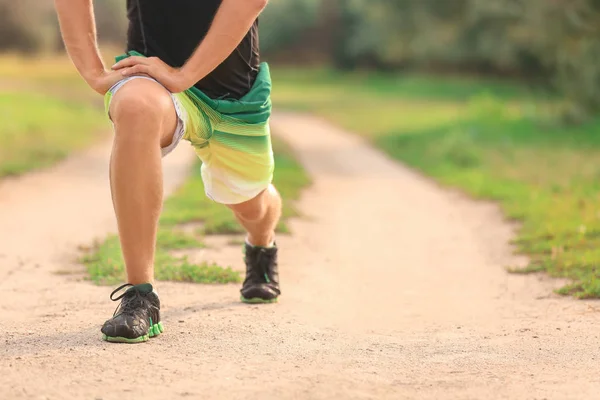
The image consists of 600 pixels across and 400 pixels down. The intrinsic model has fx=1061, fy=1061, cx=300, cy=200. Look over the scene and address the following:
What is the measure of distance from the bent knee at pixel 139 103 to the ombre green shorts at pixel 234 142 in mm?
327

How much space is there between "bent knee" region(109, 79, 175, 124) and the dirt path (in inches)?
35.0

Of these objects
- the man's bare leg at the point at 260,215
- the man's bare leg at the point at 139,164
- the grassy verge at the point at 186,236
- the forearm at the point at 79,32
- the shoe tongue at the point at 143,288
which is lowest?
the grassy verge at the point at 186,236

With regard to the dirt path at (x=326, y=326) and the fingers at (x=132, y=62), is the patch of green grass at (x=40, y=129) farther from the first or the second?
the fingers at (x=132, y=62)

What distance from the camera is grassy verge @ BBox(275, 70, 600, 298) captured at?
7332mm

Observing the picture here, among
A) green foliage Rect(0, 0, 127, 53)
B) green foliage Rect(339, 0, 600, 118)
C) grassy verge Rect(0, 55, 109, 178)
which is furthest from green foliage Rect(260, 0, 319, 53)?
grassy verge Rect(0, 55, 109, 178)

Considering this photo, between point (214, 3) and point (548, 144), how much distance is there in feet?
43.2

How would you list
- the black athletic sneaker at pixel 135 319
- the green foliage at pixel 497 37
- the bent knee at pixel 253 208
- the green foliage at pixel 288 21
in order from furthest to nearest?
the green foliage at pixel 288 21
the green foliage at pixel 497 37
the bent knee at pixel 253 208
the black athletic sneaker at pixel 135 319

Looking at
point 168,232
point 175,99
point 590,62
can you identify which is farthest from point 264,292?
point 590,62

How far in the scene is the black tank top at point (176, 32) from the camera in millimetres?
4605

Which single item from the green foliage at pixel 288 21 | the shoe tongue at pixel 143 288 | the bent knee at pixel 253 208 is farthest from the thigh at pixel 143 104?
the green foliage at pixel 288 21

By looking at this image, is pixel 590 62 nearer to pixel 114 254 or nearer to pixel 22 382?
pixel 114 254

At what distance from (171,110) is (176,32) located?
1.64 ft

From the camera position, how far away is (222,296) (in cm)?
537

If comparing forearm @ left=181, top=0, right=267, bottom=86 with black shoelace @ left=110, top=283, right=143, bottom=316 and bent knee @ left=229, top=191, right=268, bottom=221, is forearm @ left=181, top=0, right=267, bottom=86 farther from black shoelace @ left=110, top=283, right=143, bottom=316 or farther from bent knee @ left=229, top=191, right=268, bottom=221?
black shoelace @ left=110, top=283, right=143, bottom=316
